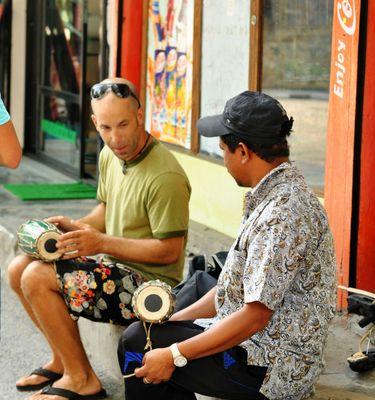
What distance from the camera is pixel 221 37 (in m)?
6.66

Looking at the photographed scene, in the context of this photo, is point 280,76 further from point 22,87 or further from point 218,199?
point 22,87

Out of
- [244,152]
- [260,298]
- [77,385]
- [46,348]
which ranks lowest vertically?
[46,348]

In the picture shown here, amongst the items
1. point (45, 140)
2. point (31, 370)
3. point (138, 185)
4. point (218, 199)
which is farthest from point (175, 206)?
point (45, 140)

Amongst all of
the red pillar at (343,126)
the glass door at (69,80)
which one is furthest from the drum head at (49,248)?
the glass door at (69,80)

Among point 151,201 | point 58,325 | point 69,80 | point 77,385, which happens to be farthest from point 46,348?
point 69,80

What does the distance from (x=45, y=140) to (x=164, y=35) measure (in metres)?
3.72

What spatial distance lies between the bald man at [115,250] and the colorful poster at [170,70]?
8.78 feet

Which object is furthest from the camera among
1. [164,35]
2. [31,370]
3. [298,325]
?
[164,35]

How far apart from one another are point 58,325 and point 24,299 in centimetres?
37

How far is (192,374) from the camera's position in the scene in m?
3.37

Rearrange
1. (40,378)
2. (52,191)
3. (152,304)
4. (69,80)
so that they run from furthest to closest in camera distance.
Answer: (69,80)
(52,191)
(40,378)
(152,304)

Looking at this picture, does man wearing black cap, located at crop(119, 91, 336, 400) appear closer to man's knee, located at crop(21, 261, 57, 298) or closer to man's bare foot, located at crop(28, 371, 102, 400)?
man's knee, located at crop(21, 261, 57, 298)

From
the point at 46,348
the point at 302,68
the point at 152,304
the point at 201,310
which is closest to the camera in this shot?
the point at 152,304

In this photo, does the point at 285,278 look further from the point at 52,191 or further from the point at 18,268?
the point at 52,191
